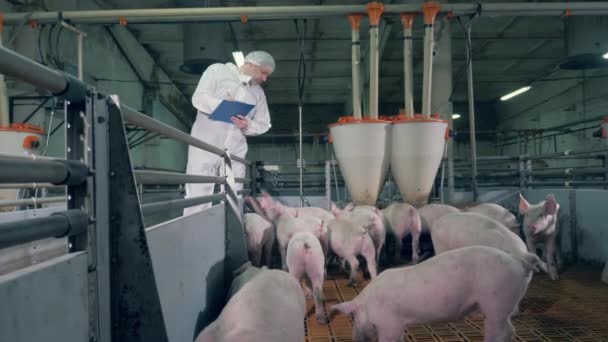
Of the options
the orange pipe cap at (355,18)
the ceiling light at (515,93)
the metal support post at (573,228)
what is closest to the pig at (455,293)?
the metal support post at (573,228)

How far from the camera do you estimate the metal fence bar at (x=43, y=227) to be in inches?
26.6

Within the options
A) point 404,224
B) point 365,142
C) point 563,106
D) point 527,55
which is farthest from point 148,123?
point 563,106

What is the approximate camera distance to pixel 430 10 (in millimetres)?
3771

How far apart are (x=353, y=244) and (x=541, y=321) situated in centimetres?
129

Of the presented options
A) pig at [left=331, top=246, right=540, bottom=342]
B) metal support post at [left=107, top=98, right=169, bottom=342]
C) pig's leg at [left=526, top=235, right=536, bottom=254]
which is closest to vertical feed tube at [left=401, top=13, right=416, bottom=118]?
pig's leg at [left=526, top=235, right=536, bottom=254]

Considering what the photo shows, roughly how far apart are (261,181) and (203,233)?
3.37 m

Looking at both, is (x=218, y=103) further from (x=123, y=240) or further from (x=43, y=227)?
(x=43, y=227)

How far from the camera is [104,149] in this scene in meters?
1.03

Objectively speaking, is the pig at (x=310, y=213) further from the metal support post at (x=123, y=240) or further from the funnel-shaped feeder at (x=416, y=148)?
the metal support post at (x=123, y=240)

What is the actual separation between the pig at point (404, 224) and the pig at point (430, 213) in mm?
118

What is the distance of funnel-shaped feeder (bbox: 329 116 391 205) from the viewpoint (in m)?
3.80

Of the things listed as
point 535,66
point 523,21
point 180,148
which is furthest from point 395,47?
point 180,148

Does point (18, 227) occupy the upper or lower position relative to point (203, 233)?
upper

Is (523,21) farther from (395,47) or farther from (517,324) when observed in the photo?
(517,324)
